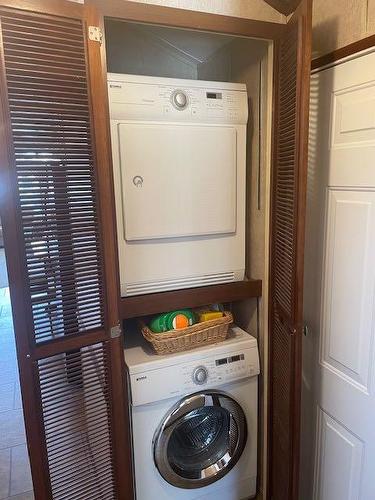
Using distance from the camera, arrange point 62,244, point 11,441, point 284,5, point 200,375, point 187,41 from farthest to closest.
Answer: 1. point 11,441
2. point 187,41
3. point 200,375
4. point 284,5
5. point 62,244

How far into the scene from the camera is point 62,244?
3.92 feet

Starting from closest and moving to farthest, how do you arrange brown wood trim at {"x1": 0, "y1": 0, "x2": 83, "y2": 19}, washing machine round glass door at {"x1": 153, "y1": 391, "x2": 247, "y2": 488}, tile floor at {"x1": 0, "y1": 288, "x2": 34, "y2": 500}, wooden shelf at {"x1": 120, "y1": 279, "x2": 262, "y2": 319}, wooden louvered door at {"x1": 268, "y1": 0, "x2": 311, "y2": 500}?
brown wood trim at {"x1": 0, "y1": 0, "x2": 83, "y2": 19} → wooden louvered door at {"x1": 268, "y1": 0, "x2": 311, "y2": 500} → wooden shelf at {"x1": 120, "y1": 279, "x2": 262, "y2": 319} → washing machine round glass door at {"x1": 153, "y1": 391, "x2": 247, "y2": 488} → tile floor at {"x1": 0, "y1": 288, "x2": 34, "y2": 500}

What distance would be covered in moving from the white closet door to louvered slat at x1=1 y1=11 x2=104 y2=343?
35.9 inches

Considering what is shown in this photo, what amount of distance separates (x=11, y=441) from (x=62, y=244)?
1925 mm

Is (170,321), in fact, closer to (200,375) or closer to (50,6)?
(200,375)

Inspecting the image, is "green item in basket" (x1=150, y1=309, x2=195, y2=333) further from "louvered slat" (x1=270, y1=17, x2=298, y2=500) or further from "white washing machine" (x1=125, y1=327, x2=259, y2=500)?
"louvered slat" (x1=270, y1=17, x2=298, y2=500)

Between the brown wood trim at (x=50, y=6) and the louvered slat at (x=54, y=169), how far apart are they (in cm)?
2

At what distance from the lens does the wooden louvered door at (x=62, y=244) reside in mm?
1067

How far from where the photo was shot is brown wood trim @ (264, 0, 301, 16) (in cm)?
142

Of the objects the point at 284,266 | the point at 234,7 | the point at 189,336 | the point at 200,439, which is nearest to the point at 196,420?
the point at 200,439

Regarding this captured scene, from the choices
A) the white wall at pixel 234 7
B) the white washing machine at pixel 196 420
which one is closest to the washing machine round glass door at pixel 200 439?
the white washing machine at pixel 196 420

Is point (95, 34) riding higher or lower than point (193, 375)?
higher

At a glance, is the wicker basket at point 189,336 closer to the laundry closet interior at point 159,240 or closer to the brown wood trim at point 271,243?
the laundry closet interior at point 159,240

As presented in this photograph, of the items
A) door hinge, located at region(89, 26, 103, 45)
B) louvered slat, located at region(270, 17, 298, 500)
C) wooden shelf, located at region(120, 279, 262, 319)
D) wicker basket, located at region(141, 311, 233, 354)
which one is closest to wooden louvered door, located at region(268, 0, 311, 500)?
louvered slat, located at region(270, 17, 298, 500)
